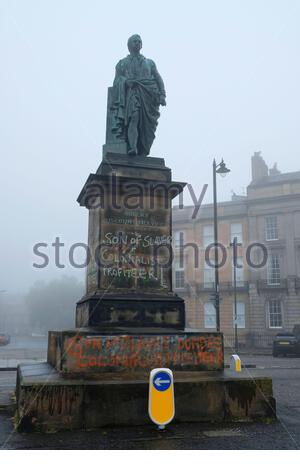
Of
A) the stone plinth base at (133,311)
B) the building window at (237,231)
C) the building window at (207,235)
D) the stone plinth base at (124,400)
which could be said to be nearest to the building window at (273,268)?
the building window at (237,231)

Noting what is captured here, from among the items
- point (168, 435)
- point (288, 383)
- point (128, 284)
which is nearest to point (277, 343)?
point (288, 383)

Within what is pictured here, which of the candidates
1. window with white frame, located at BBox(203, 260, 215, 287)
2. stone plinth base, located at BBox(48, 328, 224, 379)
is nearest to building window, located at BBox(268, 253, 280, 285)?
window with white frame, located at BBox(203, 260, 215, 287)

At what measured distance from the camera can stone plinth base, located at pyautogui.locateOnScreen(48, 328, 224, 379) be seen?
6.43 meters

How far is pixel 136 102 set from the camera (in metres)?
9.26

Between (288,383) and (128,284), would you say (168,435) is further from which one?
(288,383)

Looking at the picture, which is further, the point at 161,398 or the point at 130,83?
the point at 130,83

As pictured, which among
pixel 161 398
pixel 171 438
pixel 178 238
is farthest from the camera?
pixel 178 238

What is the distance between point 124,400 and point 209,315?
1527 inches

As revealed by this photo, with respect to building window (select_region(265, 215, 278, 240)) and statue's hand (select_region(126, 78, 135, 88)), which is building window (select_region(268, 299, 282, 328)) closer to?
building window (select_region(265, 215, 278, 240))

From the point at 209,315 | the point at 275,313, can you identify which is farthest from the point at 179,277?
the point at 275,313

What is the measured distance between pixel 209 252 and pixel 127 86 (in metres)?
37.4

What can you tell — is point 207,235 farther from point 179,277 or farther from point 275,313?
point 275,313

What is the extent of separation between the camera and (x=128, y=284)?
793cm

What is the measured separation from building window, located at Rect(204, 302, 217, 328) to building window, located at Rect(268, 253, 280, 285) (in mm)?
6094
